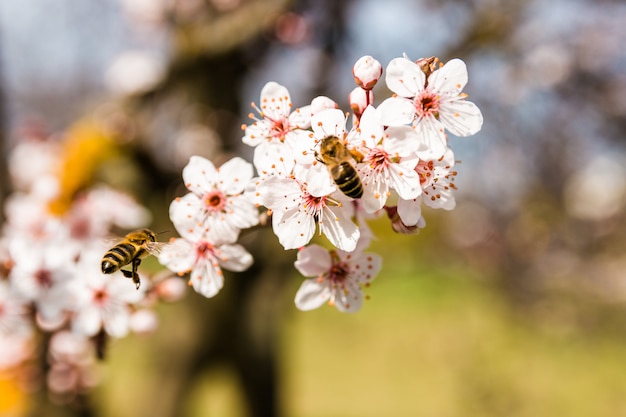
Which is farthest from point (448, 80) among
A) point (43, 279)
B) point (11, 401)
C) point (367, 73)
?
point (11, 401)

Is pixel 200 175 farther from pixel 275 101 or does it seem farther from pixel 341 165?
pixel 341 165

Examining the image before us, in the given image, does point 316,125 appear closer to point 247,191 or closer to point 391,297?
point 247,191

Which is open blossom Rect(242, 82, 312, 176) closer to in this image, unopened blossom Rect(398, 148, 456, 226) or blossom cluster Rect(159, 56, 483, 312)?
blossom cluster Rect(159, 56, 483, 312)

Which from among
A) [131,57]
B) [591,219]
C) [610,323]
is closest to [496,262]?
[610,323]

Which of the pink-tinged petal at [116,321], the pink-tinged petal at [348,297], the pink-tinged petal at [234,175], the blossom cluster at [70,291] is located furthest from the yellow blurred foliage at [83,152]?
the pink-tinged petal at [348,297]

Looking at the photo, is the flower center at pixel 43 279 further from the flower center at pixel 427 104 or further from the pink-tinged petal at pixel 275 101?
the flower center at pixel 427 104

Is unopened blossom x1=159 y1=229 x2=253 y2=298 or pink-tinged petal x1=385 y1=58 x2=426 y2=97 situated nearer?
pink-tinged petal x1=385 y1=58 x2=426 y2=97

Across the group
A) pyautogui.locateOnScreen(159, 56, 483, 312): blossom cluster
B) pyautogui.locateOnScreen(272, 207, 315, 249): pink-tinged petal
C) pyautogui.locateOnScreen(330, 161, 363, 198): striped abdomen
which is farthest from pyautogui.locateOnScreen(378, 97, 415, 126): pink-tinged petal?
pyautogui.locateOnScreen(272, 207, 315, 249): pink-tinged petal
